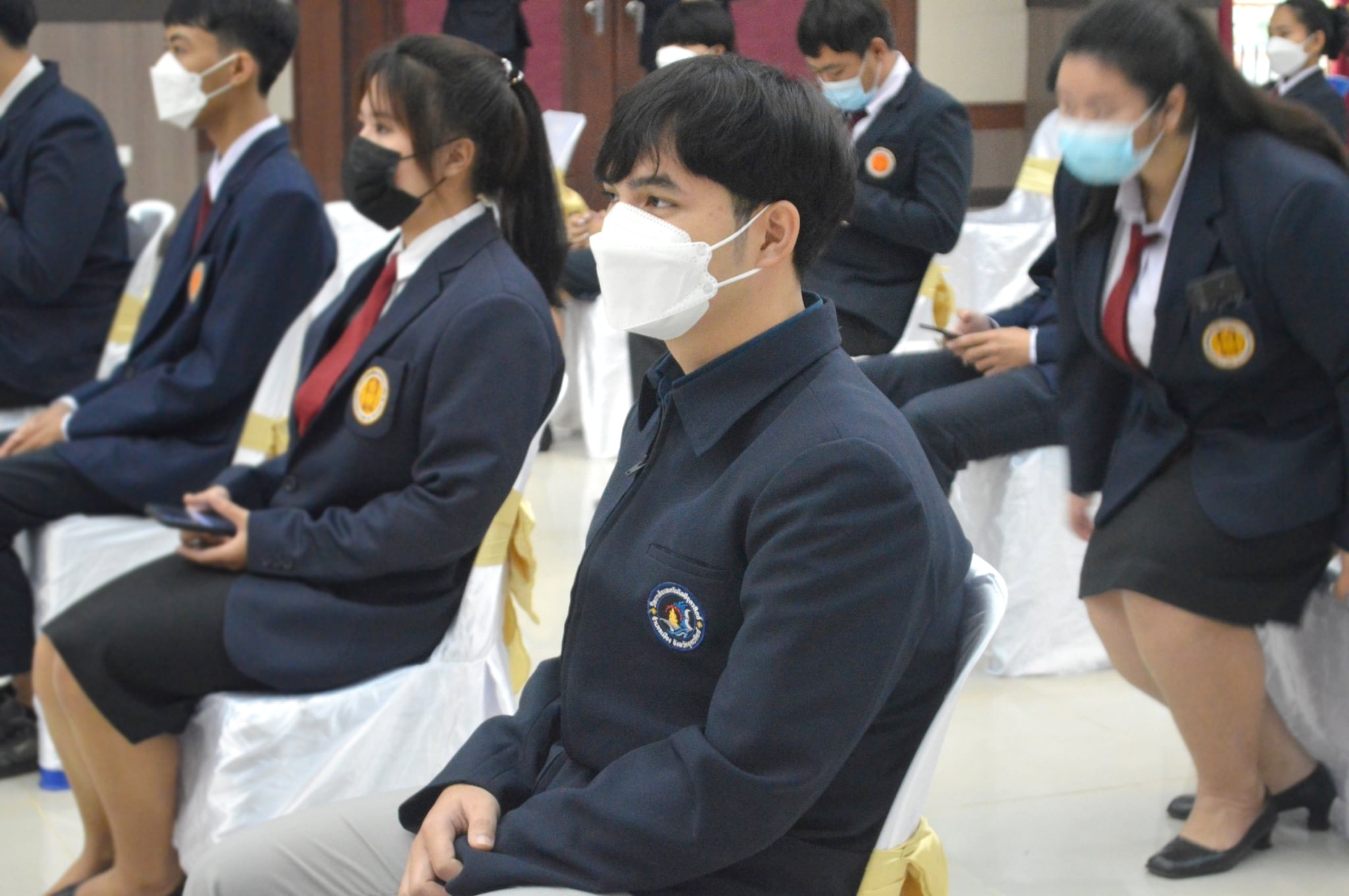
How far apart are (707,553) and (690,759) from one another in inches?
6.3

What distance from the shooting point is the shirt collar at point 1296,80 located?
4.69m

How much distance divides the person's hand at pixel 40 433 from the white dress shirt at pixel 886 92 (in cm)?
153

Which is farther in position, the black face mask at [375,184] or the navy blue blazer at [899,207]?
the navy blue blazer at [899,207]

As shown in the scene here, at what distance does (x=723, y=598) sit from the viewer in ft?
3.87

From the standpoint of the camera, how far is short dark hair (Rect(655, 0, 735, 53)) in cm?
261

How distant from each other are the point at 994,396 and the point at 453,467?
4.15ft

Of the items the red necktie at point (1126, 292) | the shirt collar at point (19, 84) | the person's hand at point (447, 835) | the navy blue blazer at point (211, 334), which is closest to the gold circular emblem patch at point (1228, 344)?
the red necktie at point (1126, 292)

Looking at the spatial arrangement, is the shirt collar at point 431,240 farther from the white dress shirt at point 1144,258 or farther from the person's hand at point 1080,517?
the person's hand at point 1080,517

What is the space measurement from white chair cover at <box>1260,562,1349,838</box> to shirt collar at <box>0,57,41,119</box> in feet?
8.34

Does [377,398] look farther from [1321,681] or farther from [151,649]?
[1321,681]

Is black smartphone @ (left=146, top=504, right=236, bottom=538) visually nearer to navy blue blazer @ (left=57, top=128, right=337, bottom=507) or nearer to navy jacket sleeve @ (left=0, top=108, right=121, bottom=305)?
navy blue blazer @ (left=57, top=128, right=337, bottom=507)

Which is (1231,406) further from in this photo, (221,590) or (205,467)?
(205,467)

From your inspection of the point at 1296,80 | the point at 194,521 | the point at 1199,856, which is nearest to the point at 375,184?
the point at 194,521

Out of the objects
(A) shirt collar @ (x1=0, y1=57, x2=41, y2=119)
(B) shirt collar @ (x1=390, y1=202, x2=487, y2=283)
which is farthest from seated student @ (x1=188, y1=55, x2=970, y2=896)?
(A) shirt collar @ (x1=0, y1=57, x2=41, y2=119)
